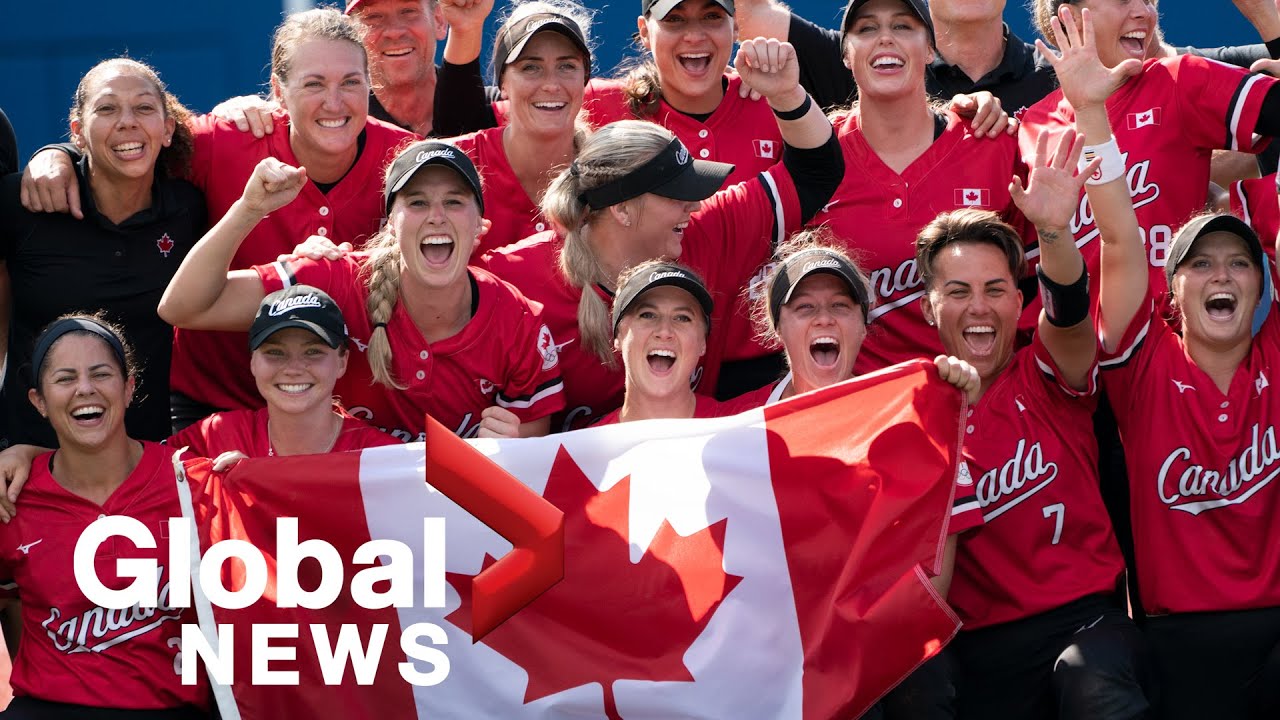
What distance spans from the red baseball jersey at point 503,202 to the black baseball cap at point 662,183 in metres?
0.53

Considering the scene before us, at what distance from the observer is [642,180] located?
16.6ft

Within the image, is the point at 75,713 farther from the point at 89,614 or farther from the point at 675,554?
the point at 675,554

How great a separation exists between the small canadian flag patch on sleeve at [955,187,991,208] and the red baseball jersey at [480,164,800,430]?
1.76 ft

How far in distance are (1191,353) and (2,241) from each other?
379cm

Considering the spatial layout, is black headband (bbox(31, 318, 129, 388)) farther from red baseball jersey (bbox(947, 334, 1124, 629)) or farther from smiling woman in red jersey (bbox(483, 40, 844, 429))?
red baseball jersey (bbox(947, 334, 1124, 629))

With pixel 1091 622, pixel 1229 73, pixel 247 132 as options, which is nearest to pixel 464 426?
pixel 247 132

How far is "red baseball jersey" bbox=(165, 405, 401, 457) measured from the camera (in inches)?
188

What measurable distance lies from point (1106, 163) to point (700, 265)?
51.8 inches

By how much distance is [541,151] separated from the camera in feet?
18.2

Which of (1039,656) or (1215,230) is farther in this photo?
(1215,230)

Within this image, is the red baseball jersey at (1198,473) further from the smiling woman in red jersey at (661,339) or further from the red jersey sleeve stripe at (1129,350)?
the smiling woman in red jersey at (661,339)

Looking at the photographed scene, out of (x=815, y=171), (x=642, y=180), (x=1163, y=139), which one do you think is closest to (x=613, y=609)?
(x=642, y=180)

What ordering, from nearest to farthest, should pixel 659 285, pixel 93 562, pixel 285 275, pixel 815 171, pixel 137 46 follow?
pixel 93 562
pixel 659 285
pixel 285 275
pixel 815 171
pixel 137 46

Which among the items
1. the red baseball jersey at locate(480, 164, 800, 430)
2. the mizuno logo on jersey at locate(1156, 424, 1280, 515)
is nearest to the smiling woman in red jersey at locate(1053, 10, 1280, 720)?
the mizuno logo on jersey at locate(1156, 424, 1280, 515)
